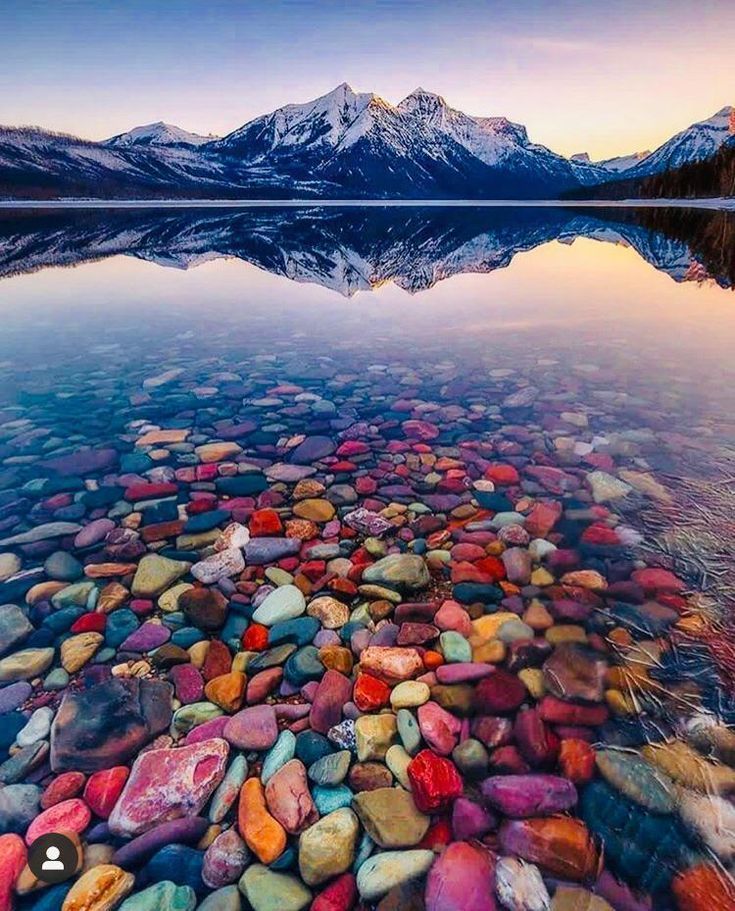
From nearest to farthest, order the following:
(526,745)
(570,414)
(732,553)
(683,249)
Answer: (526,745) → (732,553) → (570,414) → (683,249)

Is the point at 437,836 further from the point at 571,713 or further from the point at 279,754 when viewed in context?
the point at 571,713

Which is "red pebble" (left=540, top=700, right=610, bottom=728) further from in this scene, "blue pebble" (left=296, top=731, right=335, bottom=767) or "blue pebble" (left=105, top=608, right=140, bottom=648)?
"blue pebble" (left=105, top=608, right=140, bottom=648)

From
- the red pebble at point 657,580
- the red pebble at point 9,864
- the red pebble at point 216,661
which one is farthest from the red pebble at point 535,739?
the red pebble at point 9,864

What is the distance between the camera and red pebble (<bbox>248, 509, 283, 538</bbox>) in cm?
484

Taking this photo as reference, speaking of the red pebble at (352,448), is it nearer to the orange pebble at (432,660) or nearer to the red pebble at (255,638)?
the red pebble at (255,638)

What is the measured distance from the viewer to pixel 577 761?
2824 mm

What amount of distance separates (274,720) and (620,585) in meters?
2.85

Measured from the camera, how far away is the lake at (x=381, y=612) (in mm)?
2535

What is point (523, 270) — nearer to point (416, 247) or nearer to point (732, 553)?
point (416, 247)

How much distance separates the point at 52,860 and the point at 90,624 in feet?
5.22

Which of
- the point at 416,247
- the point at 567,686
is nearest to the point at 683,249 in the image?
the point at 416,247

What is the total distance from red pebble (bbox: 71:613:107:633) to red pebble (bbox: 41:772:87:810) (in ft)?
3.61

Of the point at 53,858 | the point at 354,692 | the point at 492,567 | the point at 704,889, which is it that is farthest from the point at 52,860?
the point at 492,567

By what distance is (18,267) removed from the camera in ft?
75.9
